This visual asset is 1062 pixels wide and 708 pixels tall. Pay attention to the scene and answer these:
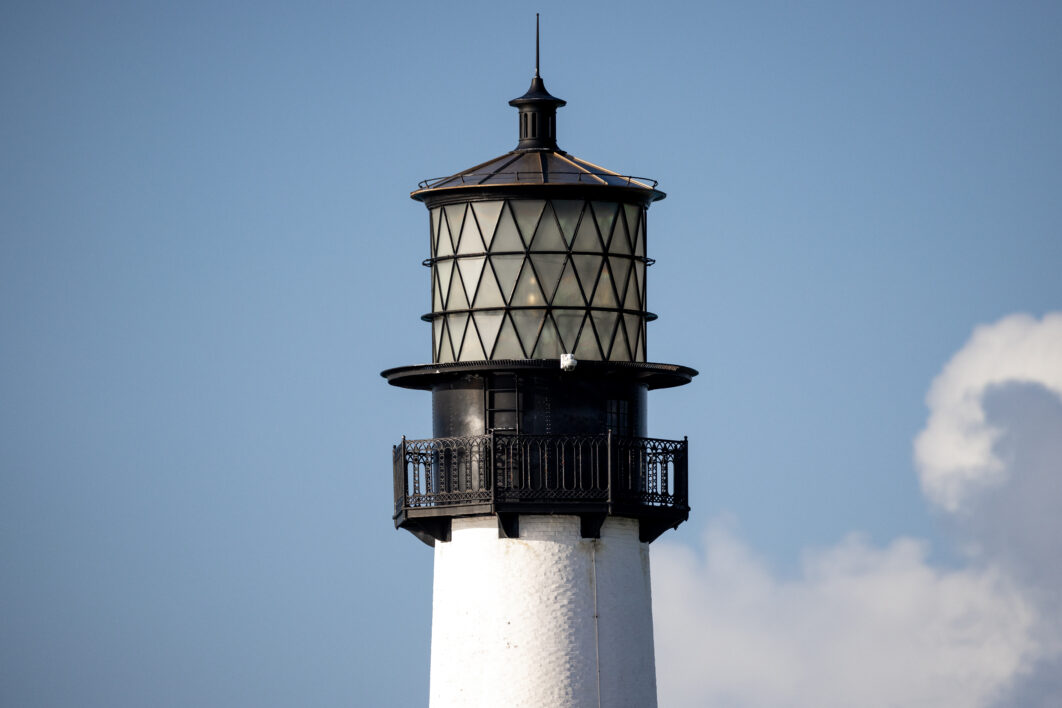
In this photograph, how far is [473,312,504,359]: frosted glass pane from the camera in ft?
303

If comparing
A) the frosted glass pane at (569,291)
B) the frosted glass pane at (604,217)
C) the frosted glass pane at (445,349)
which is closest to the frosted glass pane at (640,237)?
the frosted glass pane at (604,217)

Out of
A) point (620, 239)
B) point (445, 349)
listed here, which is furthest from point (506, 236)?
point (445, 349)

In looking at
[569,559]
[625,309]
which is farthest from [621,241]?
[569,559]

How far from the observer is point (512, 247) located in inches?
3644

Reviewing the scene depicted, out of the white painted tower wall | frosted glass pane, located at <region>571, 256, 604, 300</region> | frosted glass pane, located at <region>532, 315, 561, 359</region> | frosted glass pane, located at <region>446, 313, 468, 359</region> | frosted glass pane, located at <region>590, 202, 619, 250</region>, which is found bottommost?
the white painted tower wall

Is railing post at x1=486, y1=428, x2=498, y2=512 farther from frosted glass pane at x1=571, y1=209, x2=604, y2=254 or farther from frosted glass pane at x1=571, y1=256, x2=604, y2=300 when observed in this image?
frosted glass pane at x1=571, y1=209, x2=604, y2=254

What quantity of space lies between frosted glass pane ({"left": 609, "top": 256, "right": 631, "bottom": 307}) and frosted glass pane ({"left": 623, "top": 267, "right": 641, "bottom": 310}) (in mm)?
143

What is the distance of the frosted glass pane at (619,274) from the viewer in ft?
306

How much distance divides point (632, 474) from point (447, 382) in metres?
4.65

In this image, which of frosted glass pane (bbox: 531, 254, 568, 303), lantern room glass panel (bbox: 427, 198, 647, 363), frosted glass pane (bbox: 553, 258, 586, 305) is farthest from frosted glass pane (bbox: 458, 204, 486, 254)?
frosted glass pane (bbox: 553, 258, 586, 305)

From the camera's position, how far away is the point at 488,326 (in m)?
92.6

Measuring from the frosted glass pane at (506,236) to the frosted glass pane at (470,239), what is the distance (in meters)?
0.36

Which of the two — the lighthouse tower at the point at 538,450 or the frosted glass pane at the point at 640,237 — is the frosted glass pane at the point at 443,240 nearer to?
the lighthouse tower at the point at 538,450

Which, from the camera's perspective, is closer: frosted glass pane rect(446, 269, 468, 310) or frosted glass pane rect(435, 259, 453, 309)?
frosted glass pane rect(446, 269, 468, 310)
